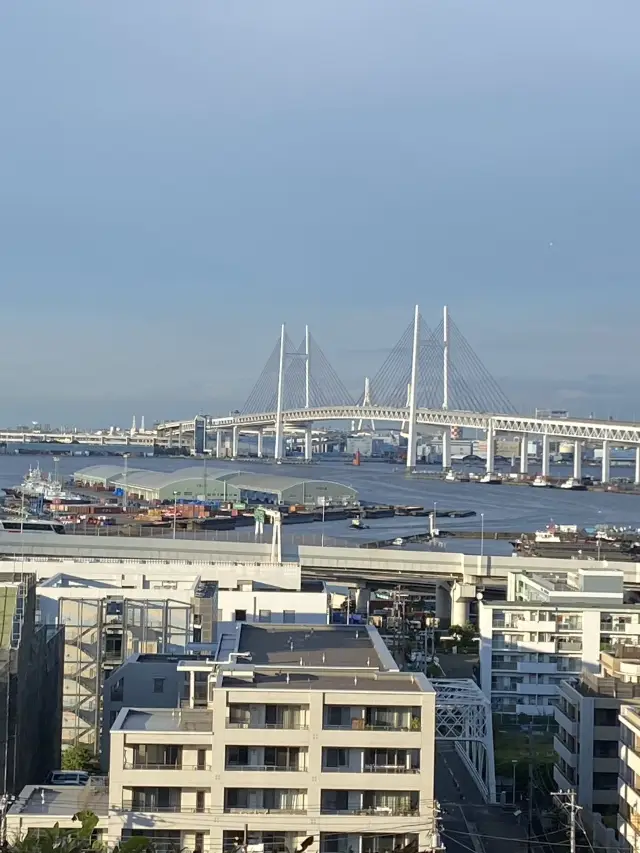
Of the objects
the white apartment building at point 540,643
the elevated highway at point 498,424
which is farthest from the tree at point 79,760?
the elevated highway at point 498,424

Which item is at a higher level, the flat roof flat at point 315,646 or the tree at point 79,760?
the flat roof flat at point 315,646

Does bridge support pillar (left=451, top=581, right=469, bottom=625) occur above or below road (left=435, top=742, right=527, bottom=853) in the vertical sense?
above

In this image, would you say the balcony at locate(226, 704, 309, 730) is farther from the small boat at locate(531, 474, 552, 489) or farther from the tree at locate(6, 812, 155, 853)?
the small boat at locate(531, 474, 552, 489)

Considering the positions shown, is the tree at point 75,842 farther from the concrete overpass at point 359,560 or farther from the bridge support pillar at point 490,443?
the bridge support pillar at point 490,443

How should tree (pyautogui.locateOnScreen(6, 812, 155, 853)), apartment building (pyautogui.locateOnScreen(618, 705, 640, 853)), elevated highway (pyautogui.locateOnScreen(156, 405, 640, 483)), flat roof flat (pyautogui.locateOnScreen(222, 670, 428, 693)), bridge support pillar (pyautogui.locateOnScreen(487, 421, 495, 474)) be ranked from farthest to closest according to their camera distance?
bridge support pillar (pyautogui.locateOnScreen(487, 421, 495, 474)) < elevated highway (pyautogui.locateOnScreen(156, 405, 640, 483)) < apartment building (pyautogui.locateOnScreen(618, 705, 640, 853)) < flat roof flat (pyautogui.locateOnScreen(222, 670, 428, 693)) < tree (pyautogui.locateOnScreen(6, 812, 155, 853))

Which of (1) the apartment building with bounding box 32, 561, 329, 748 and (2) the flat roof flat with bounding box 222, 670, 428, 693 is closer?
(2) the flat roof flat with bounding box 222, 670, 428, 693

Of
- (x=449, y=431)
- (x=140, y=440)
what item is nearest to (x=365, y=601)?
(x=449, y=431)

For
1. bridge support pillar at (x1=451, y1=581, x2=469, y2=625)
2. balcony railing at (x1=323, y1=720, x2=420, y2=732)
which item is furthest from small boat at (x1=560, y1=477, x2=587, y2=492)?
balcony railing at (x1=323, y1=720, x2=420, y2=732)

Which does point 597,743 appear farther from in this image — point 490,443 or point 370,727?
point 490,443
